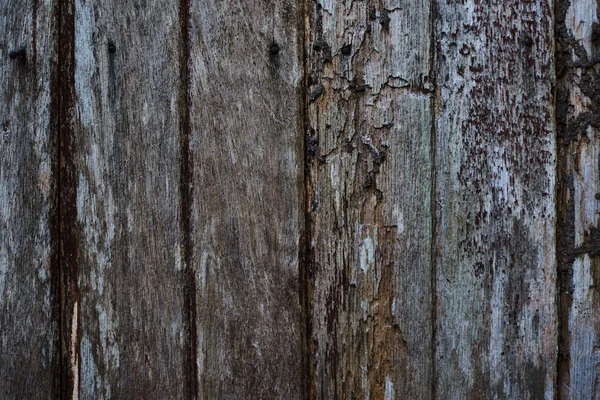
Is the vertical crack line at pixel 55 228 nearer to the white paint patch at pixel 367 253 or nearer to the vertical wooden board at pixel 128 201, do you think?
the vertical wooden board at pixel 128 201

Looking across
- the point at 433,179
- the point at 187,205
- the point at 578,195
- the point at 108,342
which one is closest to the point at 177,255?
the point at 187,205

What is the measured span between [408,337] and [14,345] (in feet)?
2.09

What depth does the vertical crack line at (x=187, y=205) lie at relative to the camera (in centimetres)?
70

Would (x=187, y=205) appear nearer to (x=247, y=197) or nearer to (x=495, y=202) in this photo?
(x=247, y=197)

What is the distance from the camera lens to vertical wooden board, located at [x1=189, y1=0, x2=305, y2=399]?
0.69m

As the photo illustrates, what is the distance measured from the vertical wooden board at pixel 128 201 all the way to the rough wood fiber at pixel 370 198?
0.22 meters

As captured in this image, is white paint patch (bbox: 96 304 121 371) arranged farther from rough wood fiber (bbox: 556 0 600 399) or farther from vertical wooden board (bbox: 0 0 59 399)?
rough wood fiber (bbox: 556 0 600 399)

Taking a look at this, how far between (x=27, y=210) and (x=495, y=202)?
741 millimetres

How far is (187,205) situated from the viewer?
2.32 feet

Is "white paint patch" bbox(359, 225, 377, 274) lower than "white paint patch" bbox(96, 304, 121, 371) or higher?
higher

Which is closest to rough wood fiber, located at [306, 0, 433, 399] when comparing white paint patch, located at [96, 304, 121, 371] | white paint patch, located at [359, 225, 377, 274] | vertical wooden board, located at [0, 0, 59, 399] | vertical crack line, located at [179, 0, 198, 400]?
white paint patch, located at [359, 225, 377, 274]

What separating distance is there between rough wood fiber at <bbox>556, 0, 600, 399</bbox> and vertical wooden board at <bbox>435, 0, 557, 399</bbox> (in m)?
0.02

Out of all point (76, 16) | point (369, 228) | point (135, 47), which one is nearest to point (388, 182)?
point (369, 228)

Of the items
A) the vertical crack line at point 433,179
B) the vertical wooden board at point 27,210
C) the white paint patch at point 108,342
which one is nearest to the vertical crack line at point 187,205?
the white paint patch at point 108,342
